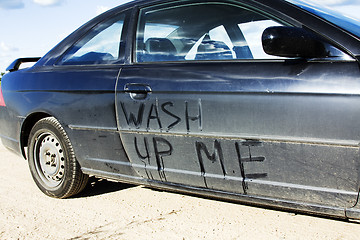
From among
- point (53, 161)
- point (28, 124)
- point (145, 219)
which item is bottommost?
point (145, 219)

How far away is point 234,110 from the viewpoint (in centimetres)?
257

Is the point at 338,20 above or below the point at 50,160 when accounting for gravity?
above

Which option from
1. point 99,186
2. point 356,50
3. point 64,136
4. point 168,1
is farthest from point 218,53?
point 99,186

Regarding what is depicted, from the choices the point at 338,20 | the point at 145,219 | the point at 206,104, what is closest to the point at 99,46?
the point at 206,104

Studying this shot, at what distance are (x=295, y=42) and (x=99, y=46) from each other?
1.76m

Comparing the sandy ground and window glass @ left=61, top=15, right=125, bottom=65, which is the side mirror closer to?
the sandy ground

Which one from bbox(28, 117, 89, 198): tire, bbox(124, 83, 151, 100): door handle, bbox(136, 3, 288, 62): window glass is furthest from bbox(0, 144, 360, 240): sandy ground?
bbox(136, 3, 288, 62): window glass

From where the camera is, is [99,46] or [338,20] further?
[99,46]

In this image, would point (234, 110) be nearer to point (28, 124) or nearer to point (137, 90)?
point (137, 90)

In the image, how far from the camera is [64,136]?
3.55 meters

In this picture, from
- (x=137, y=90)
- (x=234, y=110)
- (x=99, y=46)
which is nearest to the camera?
(x=234, y=110)

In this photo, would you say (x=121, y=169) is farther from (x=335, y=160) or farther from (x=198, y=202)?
(x=335, y=160)

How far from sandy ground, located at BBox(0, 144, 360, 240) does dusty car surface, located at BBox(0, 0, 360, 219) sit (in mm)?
261

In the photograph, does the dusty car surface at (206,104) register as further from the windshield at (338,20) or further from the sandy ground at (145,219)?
the sandy ground at (145,219)
